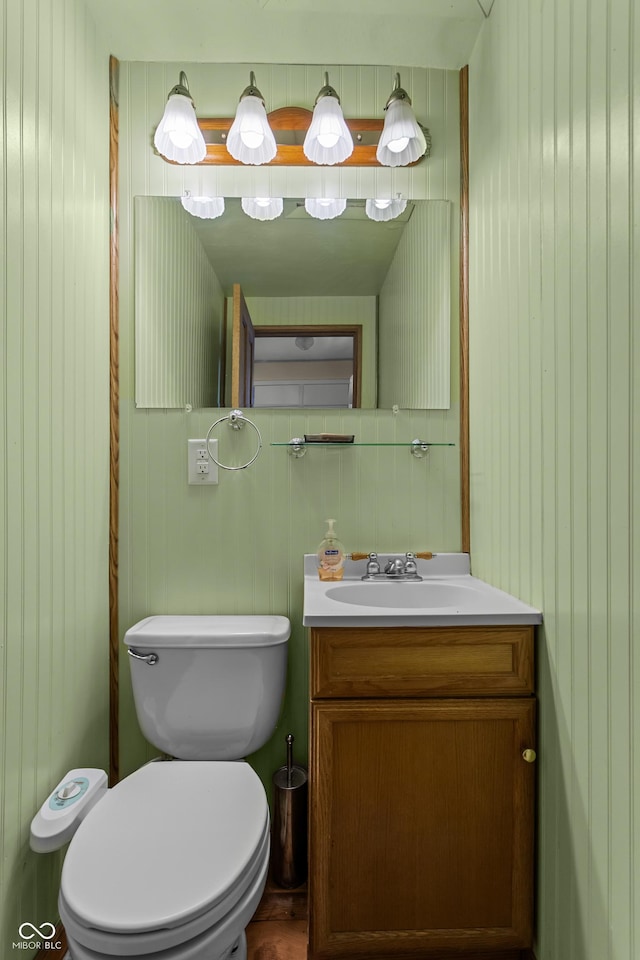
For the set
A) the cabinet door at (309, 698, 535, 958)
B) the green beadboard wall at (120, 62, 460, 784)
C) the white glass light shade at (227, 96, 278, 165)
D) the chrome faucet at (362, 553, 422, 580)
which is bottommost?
the cabinet door at (309, 698, 535, 958)

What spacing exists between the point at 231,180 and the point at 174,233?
249mm

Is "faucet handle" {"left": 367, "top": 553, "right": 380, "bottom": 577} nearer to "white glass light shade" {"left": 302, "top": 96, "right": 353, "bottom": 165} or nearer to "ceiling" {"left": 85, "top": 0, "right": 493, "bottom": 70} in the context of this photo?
"white glass light shade" {"left": 302, "top": 96, "right": 353, "bottom": 165}

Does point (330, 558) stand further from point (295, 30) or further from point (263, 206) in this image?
point (295, 30)

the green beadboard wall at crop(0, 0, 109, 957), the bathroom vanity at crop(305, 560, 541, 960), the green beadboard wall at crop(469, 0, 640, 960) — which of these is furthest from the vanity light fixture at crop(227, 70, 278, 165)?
the bathroom vanity at crop(305, 560, 541, 960)

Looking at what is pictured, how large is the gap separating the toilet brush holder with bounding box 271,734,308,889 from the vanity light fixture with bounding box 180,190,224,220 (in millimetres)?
1646

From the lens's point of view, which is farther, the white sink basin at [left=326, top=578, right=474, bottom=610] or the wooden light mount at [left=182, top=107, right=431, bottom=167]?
the wooden light mount at [left=182, top=107, right=431, bottom=167]

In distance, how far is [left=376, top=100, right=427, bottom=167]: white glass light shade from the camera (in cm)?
143

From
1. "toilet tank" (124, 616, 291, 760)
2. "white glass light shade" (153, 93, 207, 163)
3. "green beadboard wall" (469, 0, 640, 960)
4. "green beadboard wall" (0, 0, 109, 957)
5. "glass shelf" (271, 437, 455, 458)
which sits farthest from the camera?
"glass shelf" (271, 437, 455, 458)

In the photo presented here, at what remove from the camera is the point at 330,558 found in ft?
4.80

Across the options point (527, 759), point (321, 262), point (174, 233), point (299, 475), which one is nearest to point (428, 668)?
point (527, 759)

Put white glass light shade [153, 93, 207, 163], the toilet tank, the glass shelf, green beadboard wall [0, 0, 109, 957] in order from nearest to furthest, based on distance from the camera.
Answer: green beadboard wall [0, 0, 109, 957] → the toilet tank → white glass light shade [153, 93, 207, 163] → the glass shelf

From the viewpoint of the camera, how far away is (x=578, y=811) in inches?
35.7

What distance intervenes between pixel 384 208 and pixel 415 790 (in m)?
1.60

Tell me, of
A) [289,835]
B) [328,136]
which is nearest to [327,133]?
[328,136]
